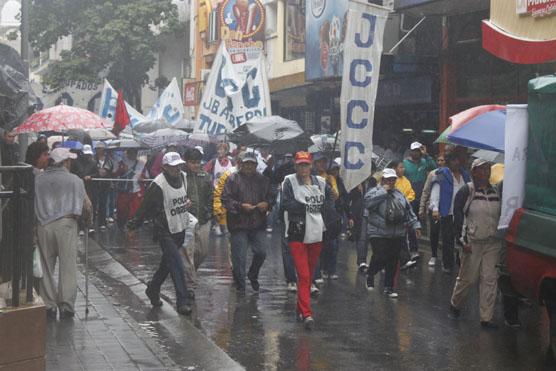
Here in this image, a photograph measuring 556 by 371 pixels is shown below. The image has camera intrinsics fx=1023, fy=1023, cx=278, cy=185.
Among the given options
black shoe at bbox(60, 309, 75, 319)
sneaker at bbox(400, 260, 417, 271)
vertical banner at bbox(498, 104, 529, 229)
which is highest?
vertical banner at bbox(498, 104, 529, 229)

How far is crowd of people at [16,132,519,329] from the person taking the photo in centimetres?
1010

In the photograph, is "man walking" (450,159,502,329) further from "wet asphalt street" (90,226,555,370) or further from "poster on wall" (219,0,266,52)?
"poster on wall" (219,0,266,52)

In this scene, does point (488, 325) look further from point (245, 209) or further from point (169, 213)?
point (169, 213)

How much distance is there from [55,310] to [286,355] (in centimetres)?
264

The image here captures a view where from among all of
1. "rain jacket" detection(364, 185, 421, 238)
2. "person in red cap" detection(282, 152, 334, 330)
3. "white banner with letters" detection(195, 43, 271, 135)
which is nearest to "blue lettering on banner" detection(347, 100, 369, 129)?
"rain jacket" detection(364, 185, 421, 238)

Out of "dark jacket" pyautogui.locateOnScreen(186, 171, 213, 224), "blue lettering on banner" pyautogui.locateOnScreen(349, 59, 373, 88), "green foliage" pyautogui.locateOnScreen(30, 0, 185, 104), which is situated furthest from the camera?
"green foliage" pyautogui.locateOnScreen(30, 0, 185, 104)

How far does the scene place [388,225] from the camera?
1223 centimetres

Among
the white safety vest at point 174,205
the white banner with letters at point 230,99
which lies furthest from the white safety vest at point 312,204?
the white banner with letters at point 230,99

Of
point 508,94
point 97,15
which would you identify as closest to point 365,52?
point 508,94

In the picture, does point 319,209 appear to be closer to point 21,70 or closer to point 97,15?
point 21,70

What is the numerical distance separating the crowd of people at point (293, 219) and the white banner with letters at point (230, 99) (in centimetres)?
542

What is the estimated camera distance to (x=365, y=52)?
1228 cm

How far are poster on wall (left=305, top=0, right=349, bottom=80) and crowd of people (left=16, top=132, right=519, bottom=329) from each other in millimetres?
8187

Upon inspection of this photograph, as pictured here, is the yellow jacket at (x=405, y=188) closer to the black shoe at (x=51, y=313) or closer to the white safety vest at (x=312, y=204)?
the white safety vest at (x=312, y=204)
